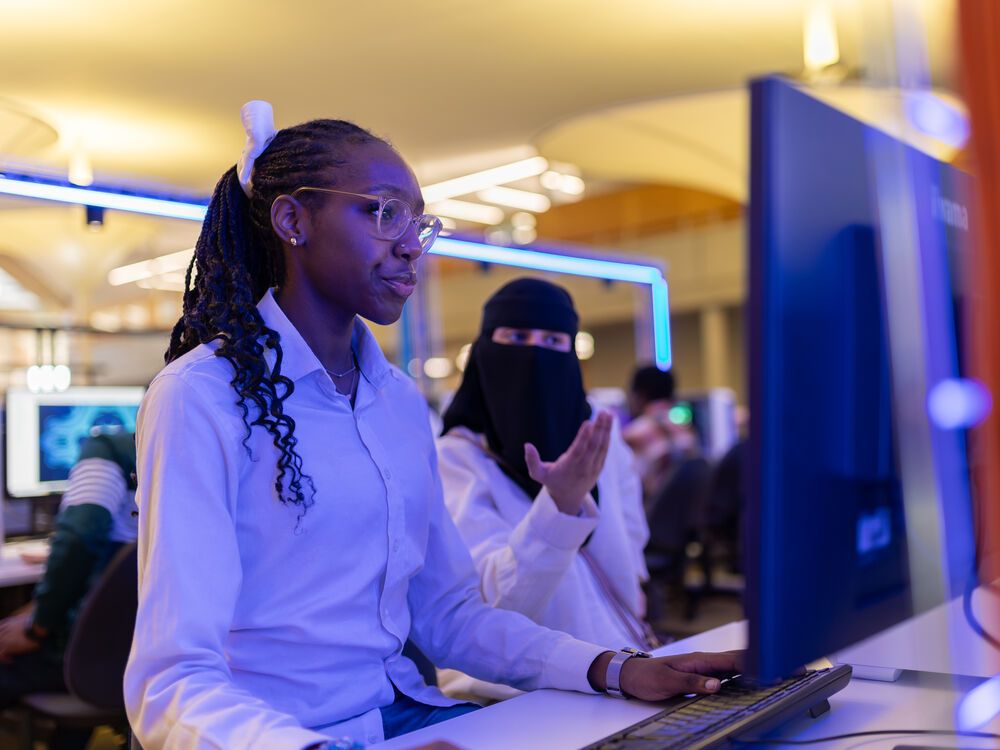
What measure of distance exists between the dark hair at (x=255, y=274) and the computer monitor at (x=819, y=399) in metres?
0.61

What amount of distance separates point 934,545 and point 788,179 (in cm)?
36

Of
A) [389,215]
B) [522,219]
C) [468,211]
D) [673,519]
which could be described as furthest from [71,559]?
[522,219]

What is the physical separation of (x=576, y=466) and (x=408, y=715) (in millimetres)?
394

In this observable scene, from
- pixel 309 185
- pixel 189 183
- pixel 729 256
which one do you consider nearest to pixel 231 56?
pixel 189 183

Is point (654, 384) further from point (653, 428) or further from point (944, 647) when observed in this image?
point (944, 647)

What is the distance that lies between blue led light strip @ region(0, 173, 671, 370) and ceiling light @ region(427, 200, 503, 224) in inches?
305

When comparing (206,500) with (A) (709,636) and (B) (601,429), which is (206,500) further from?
(A) (709,636)

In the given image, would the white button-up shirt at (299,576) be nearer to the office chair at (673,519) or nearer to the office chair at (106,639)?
the office chair at (106,639)

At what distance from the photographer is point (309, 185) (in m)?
1.28

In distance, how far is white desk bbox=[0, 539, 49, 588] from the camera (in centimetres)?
274

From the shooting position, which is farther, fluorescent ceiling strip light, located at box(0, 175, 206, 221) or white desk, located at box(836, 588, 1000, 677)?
fluorescent ceiling strip light, located at box(0, 175, 206, 221)

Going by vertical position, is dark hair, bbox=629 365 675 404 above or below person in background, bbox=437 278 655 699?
above

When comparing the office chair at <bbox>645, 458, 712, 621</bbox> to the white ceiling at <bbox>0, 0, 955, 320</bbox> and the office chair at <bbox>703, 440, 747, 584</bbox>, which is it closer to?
the office chair at <bbox>703, 440, 747, 584</bbox>

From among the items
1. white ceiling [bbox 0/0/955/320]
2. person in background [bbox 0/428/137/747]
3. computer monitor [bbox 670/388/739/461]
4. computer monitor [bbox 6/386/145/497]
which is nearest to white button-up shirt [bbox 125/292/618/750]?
person in background [bbox 0/428/137/747]
